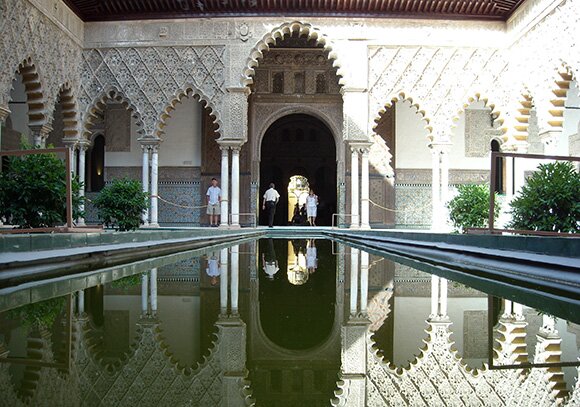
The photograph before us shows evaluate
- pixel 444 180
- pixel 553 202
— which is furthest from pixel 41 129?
pixel 553 202

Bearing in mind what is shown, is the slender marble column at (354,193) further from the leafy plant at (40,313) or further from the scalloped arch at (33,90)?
the leafy plant at (40,313)

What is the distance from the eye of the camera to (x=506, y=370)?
38.3 inches

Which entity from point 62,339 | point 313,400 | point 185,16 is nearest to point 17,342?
point 62,339

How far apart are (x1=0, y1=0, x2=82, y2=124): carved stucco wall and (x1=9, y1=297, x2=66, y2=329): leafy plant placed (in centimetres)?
744

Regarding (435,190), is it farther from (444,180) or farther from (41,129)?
(41,129)

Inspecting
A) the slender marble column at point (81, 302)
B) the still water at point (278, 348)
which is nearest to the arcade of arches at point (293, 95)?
the slender marble column at point (81, 302)

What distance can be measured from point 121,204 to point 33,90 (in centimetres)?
315

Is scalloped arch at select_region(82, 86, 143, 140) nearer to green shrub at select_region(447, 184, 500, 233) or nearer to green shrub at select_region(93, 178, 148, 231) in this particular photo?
green shrub at select_region(93, 178, 148, 231)

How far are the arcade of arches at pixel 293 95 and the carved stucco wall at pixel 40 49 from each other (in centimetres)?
3

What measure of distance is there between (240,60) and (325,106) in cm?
266

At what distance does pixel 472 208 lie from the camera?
8.55m

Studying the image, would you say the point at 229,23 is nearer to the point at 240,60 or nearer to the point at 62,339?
the point at 240,60

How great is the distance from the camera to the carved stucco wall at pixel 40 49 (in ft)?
26.7

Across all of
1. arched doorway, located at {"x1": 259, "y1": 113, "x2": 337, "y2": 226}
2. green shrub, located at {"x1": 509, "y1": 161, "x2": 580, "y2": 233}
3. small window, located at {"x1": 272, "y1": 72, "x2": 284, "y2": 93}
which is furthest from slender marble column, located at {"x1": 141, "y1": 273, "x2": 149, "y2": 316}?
arched doorway, located at {"x1": 259, "y1": 113, "x2": 337, "y2": 226}
